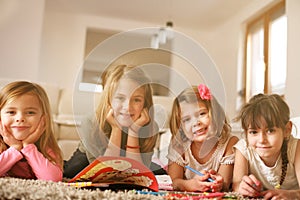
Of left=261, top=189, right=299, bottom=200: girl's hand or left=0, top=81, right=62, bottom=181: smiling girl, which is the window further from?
left=0, top=81, right=62, bottom=181: smiling girl

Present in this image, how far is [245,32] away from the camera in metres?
3.38

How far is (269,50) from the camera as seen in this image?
105 inches

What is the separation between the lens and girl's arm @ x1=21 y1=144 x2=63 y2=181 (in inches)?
32.8

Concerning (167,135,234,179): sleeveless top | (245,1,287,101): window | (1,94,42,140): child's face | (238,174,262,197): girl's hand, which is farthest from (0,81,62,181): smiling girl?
(245,1,287,101): window

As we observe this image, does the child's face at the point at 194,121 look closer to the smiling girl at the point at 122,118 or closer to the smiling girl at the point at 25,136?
the smiling girl at the point at 122,118

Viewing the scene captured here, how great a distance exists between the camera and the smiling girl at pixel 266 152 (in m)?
0.85

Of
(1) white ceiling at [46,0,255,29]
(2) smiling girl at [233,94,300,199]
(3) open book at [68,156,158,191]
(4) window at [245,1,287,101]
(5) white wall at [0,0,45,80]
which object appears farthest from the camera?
(1) white ceiling at [46,0,255,29]

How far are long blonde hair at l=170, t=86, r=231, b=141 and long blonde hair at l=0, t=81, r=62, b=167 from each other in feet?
1.04

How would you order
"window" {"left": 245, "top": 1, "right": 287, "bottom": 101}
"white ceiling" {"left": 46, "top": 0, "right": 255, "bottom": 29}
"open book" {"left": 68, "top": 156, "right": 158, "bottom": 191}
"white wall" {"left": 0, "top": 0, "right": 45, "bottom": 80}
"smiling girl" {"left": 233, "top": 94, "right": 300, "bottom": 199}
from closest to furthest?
"open book" {"left": 68, "top": 156, "right": 158, "bottom": 191} < "smiling girl" {"left": 233, "top": 94, "right": 300, "bottom": 199} < "window" {"left": 245, "top": 1, "right": 287, "bottom": 101} < "white wall" {"left": 0, "top": 0, "right": 45, "bottom": 80} < "white ceiling" {"left": 46, "top": 0, "right": 255, "bottom": 29}

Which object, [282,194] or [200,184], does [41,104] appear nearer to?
[200,184]

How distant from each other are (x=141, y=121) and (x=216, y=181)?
265 millimetres

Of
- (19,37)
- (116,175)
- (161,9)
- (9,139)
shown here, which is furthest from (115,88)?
(161,9)

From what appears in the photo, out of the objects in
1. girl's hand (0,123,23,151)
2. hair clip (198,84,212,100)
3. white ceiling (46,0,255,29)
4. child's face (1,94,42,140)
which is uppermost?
white ceiling (46,0,255,29)

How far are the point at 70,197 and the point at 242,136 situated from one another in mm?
541
